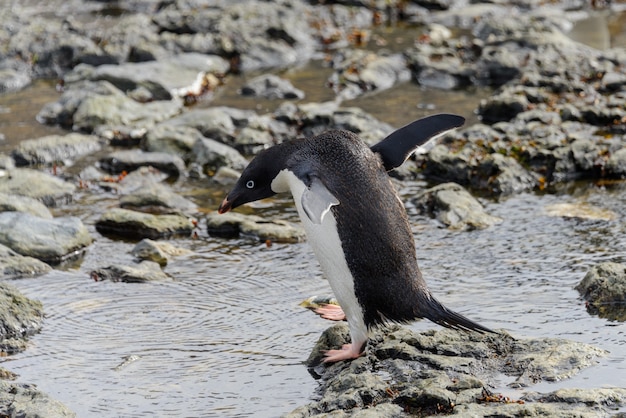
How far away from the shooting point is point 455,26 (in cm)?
1925

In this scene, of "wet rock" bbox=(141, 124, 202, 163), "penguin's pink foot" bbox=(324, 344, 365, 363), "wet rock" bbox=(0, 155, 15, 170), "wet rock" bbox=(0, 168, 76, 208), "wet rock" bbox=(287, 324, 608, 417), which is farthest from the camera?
"wet rock" bbox=(141, 124, 202, 163)

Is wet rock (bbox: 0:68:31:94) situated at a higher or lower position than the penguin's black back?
lower

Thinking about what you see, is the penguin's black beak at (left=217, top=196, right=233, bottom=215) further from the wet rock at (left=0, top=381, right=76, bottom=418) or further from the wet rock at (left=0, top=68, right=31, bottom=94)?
the wet rock at (left=0, top=68, right=31, bottom=94)

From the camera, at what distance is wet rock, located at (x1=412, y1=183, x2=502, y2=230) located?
9725mm

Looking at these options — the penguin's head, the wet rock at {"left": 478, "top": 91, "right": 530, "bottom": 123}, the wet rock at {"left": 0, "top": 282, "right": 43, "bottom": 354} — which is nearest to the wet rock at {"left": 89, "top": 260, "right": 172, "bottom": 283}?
the wet rock at {"left": 0, "top": 282, "right": 43, "bottom": 354}

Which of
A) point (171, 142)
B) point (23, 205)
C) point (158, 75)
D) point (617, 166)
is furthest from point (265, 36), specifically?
point (23, 205)

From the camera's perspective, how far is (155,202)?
10500mm

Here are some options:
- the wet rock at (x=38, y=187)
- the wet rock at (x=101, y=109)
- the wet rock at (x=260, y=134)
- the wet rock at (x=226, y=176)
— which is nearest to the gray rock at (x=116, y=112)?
the wet rock at (x=101, y=109)

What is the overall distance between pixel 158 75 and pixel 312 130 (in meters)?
3.29

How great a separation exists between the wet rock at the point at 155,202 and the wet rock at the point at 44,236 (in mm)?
978

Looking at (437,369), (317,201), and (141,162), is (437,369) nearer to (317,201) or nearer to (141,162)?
(317,201)

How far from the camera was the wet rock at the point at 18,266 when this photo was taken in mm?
8695

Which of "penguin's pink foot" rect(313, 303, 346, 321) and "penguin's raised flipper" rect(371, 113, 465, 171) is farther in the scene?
"penguin's pink foot" rect(313, 303, 346, 321)

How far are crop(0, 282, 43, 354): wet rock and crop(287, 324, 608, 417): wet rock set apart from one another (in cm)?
214
